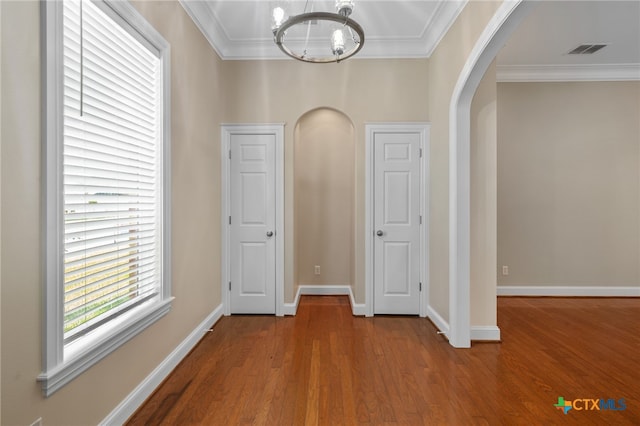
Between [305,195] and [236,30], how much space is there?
223 cm

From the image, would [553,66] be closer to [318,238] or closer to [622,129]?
[622,129]

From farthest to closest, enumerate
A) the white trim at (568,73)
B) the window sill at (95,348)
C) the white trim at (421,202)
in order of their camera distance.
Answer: the white trim at (568,73), the white trim at (421,202), the window sill at (95,348)

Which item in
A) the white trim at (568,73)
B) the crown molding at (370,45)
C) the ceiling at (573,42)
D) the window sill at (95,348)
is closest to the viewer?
the window sill at (95,348)

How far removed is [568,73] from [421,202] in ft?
9.50

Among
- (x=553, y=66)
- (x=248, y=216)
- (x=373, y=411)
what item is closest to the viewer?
(x=373, y=411)

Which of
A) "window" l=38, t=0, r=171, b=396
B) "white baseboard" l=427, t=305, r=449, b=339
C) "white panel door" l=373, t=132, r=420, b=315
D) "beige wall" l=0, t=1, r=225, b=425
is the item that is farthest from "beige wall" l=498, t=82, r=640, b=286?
"window" l=38, t=0, r=171, b=396

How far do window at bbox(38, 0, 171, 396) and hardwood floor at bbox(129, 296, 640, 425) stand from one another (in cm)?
67

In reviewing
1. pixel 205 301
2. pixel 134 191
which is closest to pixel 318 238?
→ pixel 205 301

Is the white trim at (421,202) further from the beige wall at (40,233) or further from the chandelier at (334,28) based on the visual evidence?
the beige wall at (40,233)

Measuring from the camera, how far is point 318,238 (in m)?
4.71

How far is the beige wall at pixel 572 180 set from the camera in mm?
4352

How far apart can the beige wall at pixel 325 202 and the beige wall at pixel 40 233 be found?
184 centimetres

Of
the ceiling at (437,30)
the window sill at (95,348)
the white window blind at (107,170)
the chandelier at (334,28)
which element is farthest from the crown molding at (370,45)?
the window sill at (95,348)

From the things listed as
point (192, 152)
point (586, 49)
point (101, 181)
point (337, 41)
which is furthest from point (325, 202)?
point (586, 49)
